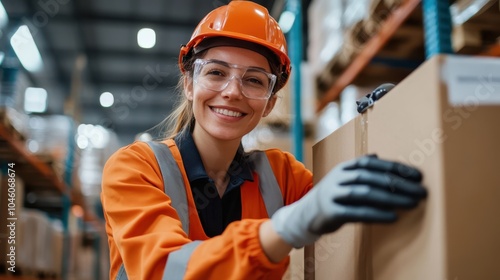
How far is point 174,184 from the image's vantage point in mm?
1807

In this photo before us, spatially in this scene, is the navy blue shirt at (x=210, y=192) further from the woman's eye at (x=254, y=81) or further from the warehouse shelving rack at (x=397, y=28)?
the warehouse shelving rack at (x=397, y=28)

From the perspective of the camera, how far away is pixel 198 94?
1968mm

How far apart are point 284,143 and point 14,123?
267 cm

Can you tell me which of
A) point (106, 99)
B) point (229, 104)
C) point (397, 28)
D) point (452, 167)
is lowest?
point (452, 167)

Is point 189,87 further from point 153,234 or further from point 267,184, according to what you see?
point 153,234

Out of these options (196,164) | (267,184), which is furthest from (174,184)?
(267,184)

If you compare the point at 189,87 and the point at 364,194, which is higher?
the point at 189,87

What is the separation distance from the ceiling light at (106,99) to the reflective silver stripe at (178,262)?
1421 centimetres

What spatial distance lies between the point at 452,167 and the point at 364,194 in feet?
0.65

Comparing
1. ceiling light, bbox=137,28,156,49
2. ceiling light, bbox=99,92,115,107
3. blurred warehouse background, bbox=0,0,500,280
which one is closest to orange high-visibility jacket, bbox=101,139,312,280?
blurred warehouse background, bbox=0,0,500,280

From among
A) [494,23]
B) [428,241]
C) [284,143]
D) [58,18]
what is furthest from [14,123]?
[58,18]

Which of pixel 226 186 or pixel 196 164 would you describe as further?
pixel 226 186

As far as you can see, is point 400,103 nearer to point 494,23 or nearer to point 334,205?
point 334,205

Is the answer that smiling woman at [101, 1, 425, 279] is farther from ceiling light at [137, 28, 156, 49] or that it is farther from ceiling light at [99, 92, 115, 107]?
ceiling light at [99, 92, 115, 107]
